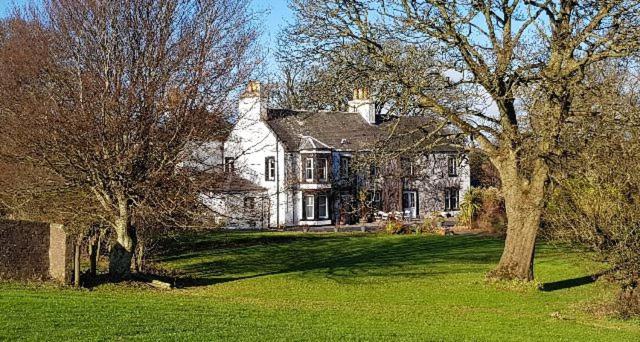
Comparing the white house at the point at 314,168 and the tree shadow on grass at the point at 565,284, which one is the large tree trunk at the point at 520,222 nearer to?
the tree shadow on grass at the point at 565,284

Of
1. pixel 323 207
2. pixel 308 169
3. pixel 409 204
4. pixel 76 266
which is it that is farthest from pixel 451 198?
pixel 76 266

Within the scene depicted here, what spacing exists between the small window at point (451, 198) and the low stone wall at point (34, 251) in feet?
146

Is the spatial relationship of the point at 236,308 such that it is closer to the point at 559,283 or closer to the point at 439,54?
the point at 439,54

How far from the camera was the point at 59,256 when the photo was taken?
20.2 meters

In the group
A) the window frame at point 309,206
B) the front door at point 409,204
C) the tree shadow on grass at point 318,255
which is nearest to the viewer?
the tree shadow on grass at point 318,255

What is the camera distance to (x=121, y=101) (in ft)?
71.8

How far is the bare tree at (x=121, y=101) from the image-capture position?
848 inches

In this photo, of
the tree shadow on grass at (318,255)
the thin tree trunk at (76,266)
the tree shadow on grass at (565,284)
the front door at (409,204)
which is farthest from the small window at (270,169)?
the thin tree trunk at (76,266)

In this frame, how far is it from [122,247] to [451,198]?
42.2 m

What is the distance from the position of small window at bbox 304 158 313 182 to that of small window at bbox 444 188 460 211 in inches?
511

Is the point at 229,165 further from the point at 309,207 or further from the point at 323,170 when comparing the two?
the point at 323,170

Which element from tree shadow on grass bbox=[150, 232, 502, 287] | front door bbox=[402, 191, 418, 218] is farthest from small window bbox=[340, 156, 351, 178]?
tree shadow on grass bbox=[150, 232, 502, 287]

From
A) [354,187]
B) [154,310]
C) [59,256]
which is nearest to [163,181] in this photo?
[59,256]

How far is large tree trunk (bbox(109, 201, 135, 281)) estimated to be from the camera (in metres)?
22.8
